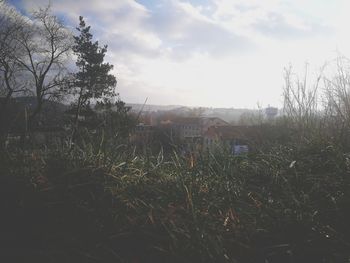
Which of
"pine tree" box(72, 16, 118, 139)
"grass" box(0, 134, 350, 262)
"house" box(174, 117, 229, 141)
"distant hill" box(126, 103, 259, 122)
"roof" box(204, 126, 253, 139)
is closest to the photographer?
"grass" box(0, 134, 350, 262)

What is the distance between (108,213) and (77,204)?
0.25 meters

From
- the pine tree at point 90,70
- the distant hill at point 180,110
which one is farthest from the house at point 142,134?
the pine tree at point 90,70

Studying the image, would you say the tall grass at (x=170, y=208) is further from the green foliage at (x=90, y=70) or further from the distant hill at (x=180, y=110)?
the green foliage at (x=90, y=70)

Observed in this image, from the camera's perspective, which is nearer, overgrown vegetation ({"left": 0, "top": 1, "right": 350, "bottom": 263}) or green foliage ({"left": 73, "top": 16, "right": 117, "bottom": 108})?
overgrown vegetation ({"left": 0, "top": 1, "right": 350, "bottom": 263})

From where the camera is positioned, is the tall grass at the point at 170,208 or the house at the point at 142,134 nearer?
the tall grass at the point at 170,208

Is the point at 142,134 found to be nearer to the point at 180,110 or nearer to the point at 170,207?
the point at 170,207

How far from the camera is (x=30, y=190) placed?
102 inches

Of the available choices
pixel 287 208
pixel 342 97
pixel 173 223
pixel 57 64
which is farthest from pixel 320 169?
pixel 57 64

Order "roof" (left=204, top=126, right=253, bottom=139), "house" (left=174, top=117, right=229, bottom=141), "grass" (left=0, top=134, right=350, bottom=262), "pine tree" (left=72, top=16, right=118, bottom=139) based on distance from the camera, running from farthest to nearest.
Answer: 1. "pine tree" (left=72, top=16, right=118, bottom=139)
2. "roof" (left=204, top=126, right=253, bottom=139)
3. "house" (left=174, top=117, right=229, bottom=141)
4. "grass" (left=0, top=134, right=350, bottom=262)

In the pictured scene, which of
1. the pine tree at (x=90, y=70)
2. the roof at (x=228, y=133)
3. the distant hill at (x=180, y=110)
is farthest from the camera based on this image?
the pine tree at (x=90, y=70)

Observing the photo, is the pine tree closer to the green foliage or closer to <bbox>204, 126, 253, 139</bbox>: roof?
the green foliage

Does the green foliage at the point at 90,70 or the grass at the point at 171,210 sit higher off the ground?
the green foliage at the point at 90,70

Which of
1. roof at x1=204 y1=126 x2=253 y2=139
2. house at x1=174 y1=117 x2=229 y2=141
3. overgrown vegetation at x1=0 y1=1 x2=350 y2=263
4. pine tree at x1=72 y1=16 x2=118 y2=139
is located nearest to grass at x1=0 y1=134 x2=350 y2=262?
overgrown vegetation at x1=0 y1=1 x2=350 y2=263

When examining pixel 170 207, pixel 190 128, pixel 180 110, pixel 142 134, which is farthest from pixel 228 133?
pixel 180 110
